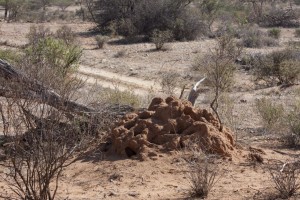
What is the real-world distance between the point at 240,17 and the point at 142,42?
924 centimetres

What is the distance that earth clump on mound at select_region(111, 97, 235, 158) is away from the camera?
813 cm

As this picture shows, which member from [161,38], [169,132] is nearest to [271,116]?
[169,132]

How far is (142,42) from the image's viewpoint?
26.8 metres

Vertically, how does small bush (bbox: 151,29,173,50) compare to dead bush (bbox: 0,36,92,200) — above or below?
below

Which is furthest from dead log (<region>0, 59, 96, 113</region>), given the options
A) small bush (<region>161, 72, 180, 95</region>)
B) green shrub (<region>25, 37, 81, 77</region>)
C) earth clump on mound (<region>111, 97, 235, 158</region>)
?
green shrub (<region>25, 37, 81, 77</region>)

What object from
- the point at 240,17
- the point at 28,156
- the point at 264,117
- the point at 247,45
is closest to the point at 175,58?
the point at 247,45

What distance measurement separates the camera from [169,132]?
8.37 meters

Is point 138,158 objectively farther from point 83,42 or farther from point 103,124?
point 83,42

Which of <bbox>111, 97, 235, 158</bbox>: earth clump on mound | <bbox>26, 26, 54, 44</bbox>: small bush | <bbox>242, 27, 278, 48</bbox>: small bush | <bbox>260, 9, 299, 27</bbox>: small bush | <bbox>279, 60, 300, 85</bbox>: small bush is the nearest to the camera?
<bbox>111, 97, 235, 158</bbox>: earth clump on mound

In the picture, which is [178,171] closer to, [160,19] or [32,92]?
[32,92]

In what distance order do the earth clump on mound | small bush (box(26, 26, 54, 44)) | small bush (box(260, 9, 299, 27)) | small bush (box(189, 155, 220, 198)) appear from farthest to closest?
1. small bush (box(260, 9, 299, 27))
2. small bush (box(26, 26, 54, 44))
3. the earth clump on mound
4. small bush (box(189, 155, 220, 198))

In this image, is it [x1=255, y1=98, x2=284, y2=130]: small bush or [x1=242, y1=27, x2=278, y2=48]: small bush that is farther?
[x1=242, y1=27, x2=278, y2=48]: small bush

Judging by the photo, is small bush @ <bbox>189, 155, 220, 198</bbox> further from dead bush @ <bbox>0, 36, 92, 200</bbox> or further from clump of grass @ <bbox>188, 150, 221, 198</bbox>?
dead bush @ <bbox>0, 36, 92, 200</bbox>

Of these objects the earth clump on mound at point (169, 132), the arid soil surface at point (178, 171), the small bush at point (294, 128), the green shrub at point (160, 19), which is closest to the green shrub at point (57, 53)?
the arid soil surface at point (178, 171)
